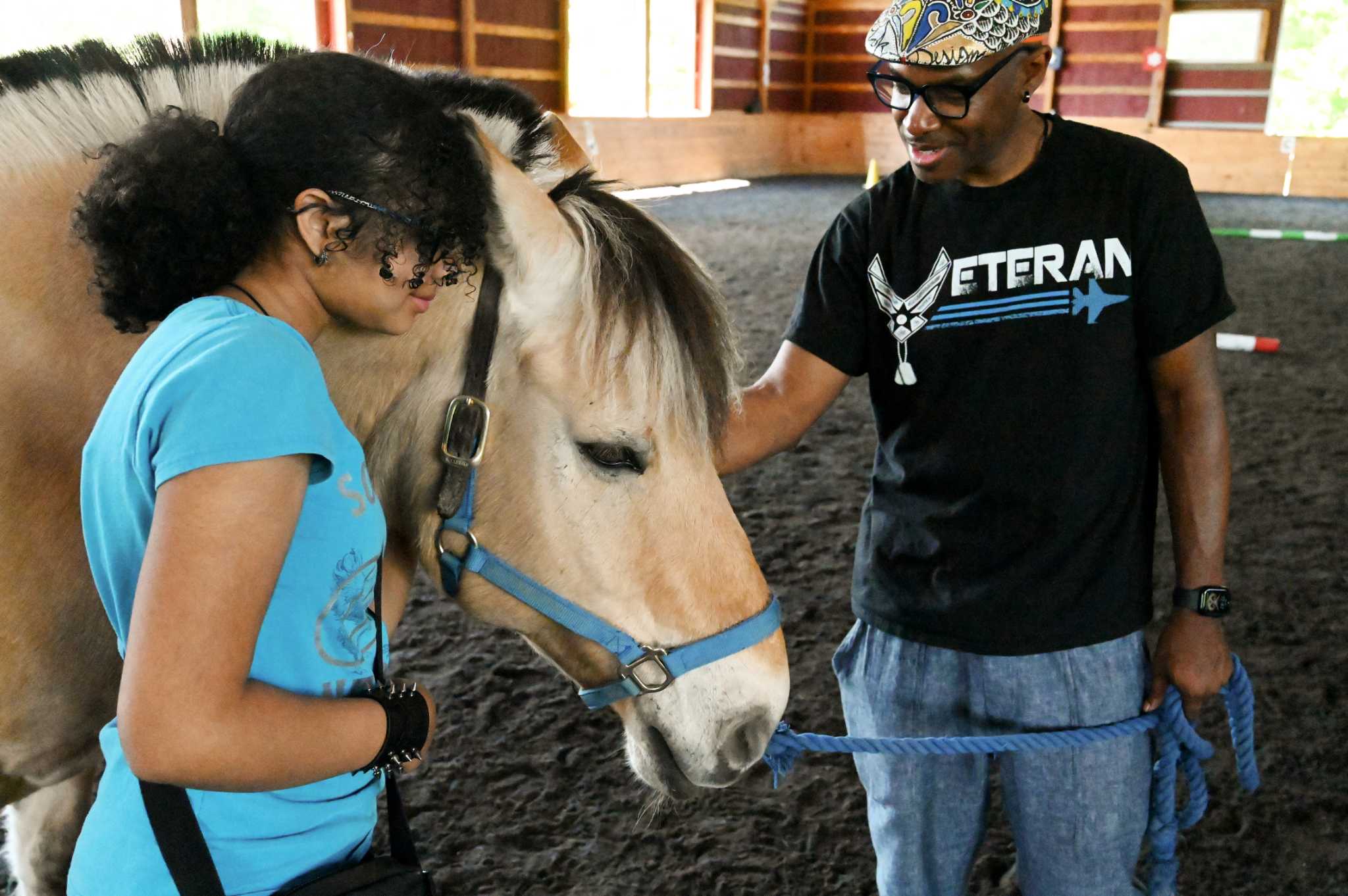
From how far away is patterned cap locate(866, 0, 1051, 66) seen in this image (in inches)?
53.8

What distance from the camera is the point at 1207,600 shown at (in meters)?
1.39

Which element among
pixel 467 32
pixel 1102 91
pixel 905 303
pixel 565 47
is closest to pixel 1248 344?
pixel 905 303

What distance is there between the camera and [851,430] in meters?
4.92

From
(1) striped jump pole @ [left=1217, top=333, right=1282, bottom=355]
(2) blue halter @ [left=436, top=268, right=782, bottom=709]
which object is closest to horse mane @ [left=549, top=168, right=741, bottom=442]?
(2) blue halter @ [left=436, top=268, right=782, bottom=709]

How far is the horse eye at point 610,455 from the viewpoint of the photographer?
3.76 ft

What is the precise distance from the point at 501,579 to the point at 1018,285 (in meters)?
0.80

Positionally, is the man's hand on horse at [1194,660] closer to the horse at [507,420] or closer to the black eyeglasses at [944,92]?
the horse at [507,420]

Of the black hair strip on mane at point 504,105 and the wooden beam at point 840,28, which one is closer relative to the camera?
the black hair strip on mane at point 504,105

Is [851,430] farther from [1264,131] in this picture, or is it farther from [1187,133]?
[1264,131]

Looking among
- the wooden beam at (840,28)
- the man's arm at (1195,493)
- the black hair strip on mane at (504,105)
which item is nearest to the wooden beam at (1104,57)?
the wooden beam at (840,28)

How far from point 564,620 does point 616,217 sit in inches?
18.9

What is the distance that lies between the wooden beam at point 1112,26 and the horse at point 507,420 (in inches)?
737

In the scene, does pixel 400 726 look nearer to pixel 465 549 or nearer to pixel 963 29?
pixel 465 549

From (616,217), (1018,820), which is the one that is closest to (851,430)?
(1018,820)
